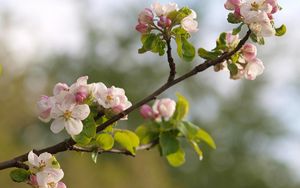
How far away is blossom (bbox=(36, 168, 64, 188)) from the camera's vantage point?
5.41 feet

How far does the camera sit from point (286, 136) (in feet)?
64.4

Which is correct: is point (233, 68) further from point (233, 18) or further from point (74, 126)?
point (74, 126)

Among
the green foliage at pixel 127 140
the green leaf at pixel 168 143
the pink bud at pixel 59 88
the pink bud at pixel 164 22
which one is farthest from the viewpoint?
the green leaf at pixel 168 143

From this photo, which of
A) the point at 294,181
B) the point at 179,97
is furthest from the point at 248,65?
the point at 294,181

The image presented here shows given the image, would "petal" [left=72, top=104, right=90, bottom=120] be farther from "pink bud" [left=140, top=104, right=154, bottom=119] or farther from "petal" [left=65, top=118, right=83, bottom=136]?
"pink bud" [left=140, top=104, right=154, bottom=119]

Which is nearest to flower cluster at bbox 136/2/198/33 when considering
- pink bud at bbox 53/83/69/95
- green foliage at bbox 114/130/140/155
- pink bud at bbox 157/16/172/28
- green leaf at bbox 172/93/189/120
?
pink bud at bbox 157/16/172/28

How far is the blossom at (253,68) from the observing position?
193cm

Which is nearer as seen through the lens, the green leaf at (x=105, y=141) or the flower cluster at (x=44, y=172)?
the flower cluster at (x=44, y=172)

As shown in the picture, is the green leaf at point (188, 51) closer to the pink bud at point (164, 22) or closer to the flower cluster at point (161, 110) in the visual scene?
the pink bud at point (164, 22)

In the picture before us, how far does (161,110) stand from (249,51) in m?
0.68

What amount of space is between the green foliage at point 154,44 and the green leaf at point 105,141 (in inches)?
10.4

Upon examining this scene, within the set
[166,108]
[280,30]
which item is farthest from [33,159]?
[166,108]

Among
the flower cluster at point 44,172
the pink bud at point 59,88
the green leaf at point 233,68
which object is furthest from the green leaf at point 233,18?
the flower cluster at point 44,172

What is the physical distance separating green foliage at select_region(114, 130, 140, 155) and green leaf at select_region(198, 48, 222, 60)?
0.42 meters
